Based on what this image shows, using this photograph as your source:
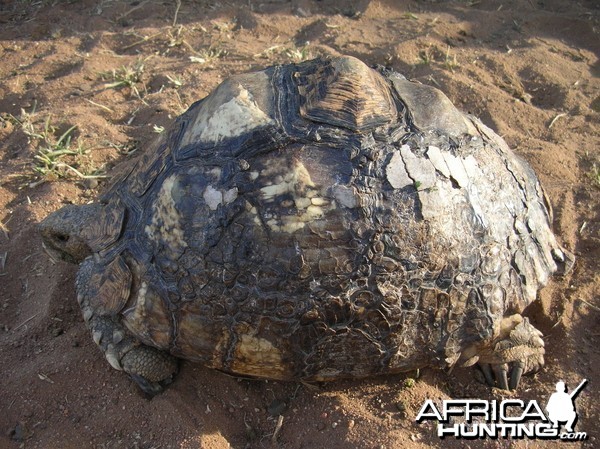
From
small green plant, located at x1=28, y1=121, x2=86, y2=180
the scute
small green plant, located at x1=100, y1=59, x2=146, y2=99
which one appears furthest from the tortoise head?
small green plant, located at x1=100, y1=59, x2=146, y2=99

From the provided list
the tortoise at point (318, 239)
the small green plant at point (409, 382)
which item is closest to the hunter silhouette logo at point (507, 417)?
the small green plant at point (409, 382)

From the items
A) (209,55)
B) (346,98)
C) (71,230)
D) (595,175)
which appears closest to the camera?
(346,98)

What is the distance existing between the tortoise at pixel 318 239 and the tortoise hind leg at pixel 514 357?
0.14 ft

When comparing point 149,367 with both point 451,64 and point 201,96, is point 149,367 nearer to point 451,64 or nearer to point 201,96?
point 201,96

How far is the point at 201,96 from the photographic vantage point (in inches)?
199

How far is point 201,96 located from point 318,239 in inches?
117

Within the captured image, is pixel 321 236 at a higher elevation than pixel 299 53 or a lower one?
higher

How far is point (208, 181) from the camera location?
2650mm

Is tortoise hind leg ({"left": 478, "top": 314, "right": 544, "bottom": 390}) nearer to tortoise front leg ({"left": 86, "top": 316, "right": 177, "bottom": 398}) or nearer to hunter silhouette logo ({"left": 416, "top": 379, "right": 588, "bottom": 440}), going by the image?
hunter silhouette logo ({"left": 416, "top": 379, "right": 588, "bottom": 440})

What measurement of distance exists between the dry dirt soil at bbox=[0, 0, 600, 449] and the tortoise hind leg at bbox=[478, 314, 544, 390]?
0.25 ft

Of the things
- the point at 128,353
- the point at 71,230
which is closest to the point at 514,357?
the point at 128,353

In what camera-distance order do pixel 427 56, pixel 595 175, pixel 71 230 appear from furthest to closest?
pixel 427 56 → pixel 595 175 → pixel 71 230

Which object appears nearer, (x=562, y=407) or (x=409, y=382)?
(x=562, y=407)

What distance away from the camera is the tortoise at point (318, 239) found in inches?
101
